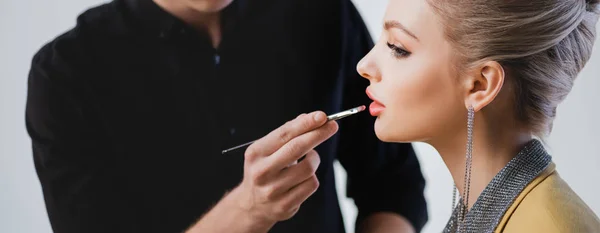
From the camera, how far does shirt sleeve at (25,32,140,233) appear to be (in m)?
1.04

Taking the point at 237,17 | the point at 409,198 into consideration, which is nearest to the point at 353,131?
the point at 409,198

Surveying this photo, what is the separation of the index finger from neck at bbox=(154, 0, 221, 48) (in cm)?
17

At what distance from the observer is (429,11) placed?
3.06 ft

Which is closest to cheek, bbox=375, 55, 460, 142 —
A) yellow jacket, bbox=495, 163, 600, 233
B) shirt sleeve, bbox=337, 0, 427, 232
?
yellow jacket, bbox=495, 163, 600, 233

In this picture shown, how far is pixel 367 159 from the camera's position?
1240mm

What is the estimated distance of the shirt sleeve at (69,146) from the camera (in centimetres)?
104

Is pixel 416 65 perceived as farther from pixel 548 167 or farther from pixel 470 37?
pixel 548 167

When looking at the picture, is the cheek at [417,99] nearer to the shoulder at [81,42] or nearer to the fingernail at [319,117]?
the fingernail at [319,117]

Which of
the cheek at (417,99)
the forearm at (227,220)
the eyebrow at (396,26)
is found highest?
the eyebrow at (396,26)

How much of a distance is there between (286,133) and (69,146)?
303mm

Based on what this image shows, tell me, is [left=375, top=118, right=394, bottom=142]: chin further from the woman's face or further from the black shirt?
the black shirt

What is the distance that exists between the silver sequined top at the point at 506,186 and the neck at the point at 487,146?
13mm

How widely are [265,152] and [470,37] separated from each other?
33 centimetres

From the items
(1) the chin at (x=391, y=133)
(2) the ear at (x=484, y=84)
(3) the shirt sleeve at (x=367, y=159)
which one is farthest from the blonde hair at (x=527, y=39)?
(3) the shirt sleeve at (x=367, y=159)
